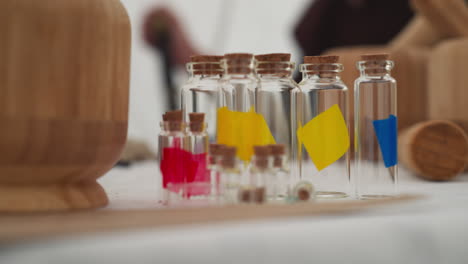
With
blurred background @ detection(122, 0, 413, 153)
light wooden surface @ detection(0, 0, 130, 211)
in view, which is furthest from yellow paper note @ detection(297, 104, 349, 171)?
blurred background @ detection(122, 0, 413, 153)

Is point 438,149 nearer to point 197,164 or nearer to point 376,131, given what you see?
point 376,131

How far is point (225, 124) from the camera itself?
1.98ft

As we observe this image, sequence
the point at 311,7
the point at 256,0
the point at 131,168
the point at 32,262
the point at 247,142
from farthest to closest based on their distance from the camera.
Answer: the point at 256,0 < the point at 311,7 < the point at 131,168 < the point at 247,142 < the point at 32,262

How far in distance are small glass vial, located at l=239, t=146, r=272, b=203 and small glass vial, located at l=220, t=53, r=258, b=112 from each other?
9 centimetres

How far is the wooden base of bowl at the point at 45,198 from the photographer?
530mm

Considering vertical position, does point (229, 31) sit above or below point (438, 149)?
above

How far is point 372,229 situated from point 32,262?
26 cm

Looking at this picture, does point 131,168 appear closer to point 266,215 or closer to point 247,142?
point 247,142

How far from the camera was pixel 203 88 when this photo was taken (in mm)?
662

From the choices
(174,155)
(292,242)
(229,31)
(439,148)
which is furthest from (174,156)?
(229,31)

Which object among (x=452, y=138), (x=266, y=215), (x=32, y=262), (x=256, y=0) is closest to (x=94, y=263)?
(x=32, y=262)

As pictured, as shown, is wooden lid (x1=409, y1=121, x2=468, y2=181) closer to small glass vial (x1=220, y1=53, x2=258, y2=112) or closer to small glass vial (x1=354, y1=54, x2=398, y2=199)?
small glass vial (x1=354, y1=54, x2=398, y2=199)

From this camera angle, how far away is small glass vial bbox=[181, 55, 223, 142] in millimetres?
649

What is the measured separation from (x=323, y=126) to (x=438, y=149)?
36cm
